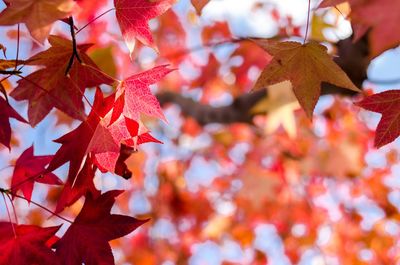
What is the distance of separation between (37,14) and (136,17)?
0.77 ft

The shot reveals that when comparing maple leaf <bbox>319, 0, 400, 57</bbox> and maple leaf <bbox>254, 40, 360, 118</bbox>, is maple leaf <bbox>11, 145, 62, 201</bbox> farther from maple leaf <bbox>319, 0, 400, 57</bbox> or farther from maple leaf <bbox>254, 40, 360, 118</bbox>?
maple leaf <bbox>319, 0, 400, 57</bbox>

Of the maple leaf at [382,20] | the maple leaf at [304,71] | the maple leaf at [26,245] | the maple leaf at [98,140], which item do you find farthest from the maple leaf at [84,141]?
the maple leaf at [382,20]

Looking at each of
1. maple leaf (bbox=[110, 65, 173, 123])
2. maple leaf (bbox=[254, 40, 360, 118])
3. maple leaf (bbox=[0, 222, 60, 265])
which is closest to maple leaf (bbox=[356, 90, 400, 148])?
maple leaf (bbox=[254, 40, 360, 118])

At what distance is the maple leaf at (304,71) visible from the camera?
1.01 metres

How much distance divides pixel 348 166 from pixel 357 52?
1920 millimetres

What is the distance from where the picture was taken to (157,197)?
14.1ft

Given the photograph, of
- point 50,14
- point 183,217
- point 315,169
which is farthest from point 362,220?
point 50,14

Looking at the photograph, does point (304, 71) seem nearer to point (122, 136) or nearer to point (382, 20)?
point (382, 20)

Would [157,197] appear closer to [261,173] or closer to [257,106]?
[261,173]

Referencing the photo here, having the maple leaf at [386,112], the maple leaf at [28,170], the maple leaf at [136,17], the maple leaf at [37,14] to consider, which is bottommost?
the maple leaf at [386,112]

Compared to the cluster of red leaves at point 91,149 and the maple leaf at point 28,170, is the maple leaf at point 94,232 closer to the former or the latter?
the cluster of red leaves at point 91,149

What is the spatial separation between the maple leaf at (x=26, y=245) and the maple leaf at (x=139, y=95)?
0.78 feet

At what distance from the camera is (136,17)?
3.23 ft

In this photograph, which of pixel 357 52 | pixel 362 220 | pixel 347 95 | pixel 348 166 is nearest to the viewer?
pixel 357 52
